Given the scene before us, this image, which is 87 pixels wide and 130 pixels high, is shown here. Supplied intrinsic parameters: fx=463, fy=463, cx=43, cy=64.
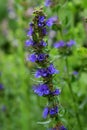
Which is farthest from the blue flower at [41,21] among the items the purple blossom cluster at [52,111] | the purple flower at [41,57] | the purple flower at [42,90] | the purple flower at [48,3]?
the purple flower at [48,3]

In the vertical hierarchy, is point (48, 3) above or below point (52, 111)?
above

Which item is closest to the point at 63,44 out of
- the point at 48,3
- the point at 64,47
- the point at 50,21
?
the point at 64,47

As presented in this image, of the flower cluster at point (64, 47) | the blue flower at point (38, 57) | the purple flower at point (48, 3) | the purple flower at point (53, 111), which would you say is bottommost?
the purple flower at point (53, 111)

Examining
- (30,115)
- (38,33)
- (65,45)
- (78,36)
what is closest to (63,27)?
(65,45)

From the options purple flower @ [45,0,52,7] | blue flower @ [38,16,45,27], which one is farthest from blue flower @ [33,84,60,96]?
purple flower @ [45,0,52,7]

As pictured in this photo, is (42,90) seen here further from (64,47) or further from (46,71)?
(64,47)

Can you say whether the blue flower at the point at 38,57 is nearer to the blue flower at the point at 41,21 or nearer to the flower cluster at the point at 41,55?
the flower cluster at the point at 41,55

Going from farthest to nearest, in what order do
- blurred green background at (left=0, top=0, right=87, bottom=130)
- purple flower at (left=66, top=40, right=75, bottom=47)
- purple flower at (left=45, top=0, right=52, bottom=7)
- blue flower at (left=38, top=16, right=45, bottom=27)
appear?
blurred green background at (left=0, top=0, right=87, bottom=130), purple flower at (left=66, top=40, right=75, bottom=47), purple flower at (left=45, top=0, right=52, bottom=7), blue flower at (left=38, top=16, right=45, bottom=27)

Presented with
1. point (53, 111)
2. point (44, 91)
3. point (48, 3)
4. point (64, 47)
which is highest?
point (48, 3)

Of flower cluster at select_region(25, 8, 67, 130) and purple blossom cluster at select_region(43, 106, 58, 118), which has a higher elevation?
flower cluster at select_region(25, 8, 67, 130)

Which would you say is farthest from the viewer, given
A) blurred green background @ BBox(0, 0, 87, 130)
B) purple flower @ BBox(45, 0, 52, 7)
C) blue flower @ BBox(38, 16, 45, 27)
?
blurred green background @ BBox(0, 0, 87, 130)

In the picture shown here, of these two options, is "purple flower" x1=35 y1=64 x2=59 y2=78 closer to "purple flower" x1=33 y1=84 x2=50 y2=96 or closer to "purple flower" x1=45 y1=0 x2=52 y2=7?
"purple flower" x1=33 y1=84 x2=50 y2=96

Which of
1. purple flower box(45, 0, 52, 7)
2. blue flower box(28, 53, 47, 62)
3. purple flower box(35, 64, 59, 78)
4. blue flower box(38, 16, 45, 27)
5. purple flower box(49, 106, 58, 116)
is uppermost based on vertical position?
purple flower box(45, 0, 52, 7)
